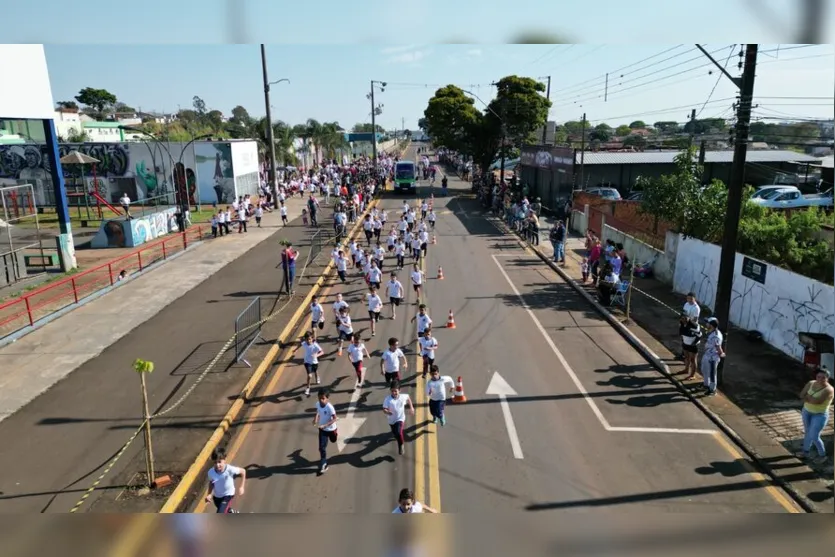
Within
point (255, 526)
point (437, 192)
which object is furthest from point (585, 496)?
point (437, 192)

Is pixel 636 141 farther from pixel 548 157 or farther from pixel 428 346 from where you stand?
pixel 428 346

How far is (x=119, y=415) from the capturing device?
33.4 ft

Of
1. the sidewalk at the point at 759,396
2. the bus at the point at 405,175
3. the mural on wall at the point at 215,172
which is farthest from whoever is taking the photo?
the bus at the point at 405,175

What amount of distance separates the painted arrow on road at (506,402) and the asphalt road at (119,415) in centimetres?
494

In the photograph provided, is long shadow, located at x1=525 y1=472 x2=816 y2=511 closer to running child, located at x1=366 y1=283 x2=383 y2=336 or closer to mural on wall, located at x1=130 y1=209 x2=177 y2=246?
running child, located at x1=366 y1=283 x2=383 y2=336

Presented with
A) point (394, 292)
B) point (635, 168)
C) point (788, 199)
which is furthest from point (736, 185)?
point (635, 168)

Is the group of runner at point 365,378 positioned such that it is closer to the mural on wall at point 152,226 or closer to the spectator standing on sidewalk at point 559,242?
the spectator standing on sidewalk at point 559,242

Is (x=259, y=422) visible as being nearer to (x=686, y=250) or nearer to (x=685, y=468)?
(x=685, y=468)

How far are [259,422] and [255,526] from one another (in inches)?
369

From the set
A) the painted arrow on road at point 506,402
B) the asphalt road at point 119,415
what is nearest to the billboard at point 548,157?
the asphalt road at point 119,415

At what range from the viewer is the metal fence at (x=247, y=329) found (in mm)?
12523

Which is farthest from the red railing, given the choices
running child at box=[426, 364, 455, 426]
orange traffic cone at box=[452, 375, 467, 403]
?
orange traffic cone at box=[452, 375, 467, 403]

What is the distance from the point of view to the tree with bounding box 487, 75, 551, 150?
4588 centimetres

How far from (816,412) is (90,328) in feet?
51.7
